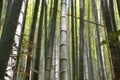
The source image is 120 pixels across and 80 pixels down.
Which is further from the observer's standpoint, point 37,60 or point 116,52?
point 37,60

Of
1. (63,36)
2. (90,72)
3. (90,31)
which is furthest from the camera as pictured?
(90,31)

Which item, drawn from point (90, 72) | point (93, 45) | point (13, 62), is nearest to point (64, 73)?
point (13, 62)

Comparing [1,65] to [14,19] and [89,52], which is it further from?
[89,52]

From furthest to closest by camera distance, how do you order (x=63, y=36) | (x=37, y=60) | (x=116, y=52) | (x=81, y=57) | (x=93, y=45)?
(x=93, y=45), (x=81, y=57), (x=37, y=60), (x=63, y=36), (x=116, y=52)

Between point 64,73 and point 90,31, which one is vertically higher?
point 90,31

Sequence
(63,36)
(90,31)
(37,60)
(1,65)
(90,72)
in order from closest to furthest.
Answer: (1,65), (63,36), (37,60), (90,72), (90,31)

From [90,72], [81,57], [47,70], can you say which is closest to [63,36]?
[47,70]

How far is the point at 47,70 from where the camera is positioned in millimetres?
2922

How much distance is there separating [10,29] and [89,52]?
2638 millimetres

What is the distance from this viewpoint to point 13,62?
2119 millimetres

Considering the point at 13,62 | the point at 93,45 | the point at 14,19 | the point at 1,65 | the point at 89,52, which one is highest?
the point at 93,45

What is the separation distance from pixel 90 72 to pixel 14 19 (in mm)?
2430

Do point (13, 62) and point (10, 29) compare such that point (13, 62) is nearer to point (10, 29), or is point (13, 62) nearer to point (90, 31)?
point (10, 29)

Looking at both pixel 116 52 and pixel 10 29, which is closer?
pixel 10 29
